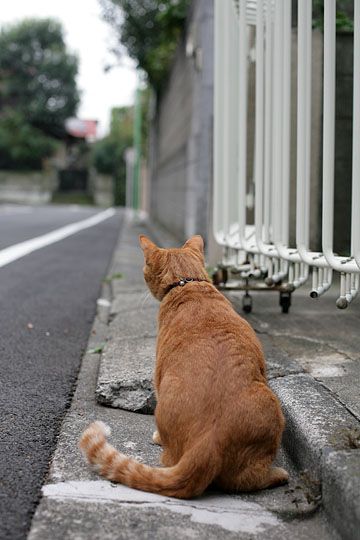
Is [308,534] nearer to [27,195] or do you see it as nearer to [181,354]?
[181,354]

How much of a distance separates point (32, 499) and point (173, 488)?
1.31 ft

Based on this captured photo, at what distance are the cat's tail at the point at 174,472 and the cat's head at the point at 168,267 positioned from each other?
739mm

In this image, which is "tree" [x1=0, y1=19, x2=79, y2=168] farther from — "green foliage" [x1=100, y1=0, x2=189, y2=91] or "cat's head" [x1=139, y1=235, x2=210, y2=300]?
"cat's head" [x1=139, y1=235, x2=210, y2=300]

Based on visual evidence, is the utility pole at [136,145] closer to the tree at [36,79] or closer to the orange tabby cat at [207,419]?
the orange tabby cat at [207,419]

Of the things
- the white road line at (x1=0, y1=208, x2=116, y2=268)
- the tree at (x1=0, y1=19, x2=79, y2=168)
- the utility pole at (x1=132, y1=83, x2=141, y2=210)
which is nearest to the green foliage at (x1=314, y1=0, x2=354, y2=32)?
the white road line at (x1=0, y1=208, x2=116, y2=268)

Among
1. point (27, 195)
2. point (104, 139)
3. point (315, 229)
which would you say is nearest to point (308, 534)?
point (315, 229)

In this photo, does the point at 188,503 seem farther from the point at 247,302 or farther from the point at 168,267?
the point at 247,302

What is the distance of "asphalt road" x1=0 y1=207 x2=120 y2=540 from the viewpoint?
208 centimetres

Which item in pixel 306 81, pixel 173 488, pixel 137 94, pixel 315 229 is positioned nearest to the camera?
pixel 173 488

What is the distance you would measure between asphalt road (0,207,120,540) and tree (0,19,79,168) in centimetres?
4005

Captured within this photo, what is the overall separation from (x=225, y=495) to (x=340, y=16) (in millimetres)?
3697

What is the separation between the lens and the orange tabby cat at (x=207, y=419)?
203 centimetres

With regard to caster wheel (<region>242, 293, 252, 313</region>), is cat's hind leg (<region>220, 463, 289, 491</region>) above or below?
below

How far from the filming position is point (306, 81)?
293 centimetres
